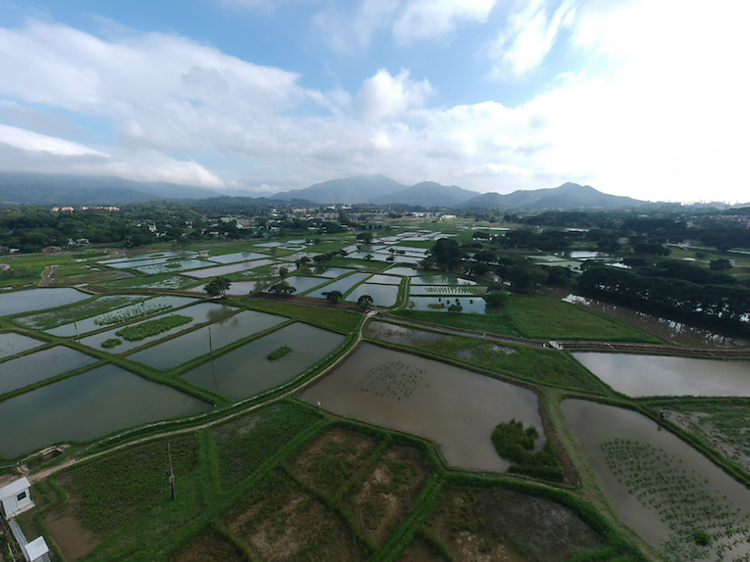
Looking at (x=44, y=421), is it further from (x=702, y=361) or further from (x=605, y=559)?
(x=702, y=361)

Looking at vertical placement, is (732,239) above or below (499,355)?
above

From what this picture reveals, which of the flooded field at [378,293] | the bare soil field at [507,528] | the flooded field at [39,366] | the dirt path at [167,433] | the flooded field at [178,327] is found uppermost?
the flooded field at [378,293]

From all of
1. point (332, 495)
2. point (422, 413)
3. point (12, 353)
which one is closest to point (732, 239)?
point (422, 413)

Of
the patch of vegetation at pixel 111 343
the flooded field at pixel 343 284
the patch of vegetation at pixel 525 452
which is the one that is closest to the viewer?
the patch of vegetation at pixel 525 452

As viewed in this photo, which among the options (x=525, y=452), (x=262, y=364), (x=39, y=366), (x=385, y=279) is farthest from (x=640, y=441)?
(x=39, y=366)

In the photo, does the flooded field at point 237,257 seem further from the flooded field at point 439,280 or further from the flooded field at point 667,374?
the flooded field at point 667,374

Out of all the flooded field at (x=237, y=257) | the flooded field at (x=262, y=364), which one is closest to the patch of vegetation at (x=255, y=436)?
the flooded field at (x=262, y=364)

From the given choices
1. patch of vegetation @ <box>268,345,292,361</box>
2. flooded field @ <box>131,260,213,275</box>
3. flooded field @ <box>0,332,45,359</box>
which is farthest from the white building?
flooded field @ <box>131,260,213,275</box>
